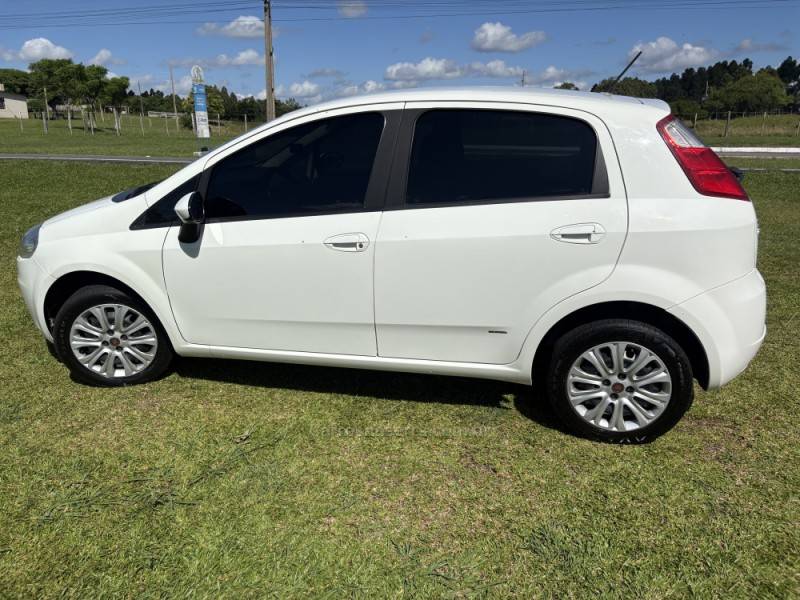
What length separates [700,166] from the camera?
2.96m

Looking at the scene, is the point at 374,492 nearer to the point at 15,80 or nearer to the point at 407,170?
the point at 407,170

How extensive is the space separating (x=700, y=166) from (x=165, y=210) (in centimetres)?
289

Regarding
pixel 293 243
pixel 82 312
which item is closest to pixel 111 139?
pixel 82 312

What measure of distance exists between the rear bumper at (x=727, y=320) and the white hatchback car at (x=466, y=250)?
1cm

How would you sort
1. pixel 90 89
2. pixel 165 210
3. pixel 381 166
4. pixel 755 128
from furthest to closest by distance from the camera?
pixel 90 89, pixel 755 128, pixel 165 210, pixel 381 166

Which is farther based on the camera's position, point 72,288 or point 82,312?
point 72,288

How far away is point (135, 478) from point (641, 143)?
2942mm

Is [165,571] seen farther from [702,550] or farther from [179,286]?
[702,550]

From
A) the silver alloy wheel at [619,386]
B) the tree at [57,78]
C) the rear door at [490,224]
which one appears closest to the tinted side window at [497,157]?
the rear door at [490,224]

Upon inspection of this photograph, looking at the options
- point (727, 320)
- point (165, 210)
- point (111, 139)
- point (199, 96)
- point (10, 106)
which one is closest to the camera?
point (727, 320)

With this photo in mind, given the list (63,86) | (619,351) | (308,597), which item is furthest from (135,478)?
(63,86)

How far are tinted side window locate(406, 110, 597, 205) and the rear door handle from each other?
6.9 inches

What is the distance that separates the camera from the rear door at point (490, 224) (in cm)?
298

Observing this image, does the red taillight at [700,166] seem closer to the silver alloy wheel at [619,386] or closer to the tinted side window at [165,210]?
the silver alloy wheel at [619,386]
